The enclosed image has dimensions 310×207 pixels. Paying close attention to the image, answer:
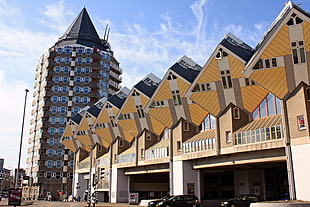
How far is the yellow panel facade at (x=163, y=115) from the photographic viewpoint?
149 feet

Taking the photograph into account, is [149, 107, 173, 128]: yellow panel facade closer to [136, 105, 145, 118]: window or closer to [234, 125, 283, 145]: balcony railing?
[136, 105, 145, 118]: window

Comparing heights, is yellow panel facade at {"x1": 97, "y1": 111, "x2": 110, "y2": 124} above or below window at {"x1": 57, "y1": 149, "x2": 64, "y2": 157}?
above

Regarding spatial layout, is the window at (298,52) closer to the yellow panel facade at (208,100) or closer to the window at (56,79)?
the yellow panel facade at (208,100)

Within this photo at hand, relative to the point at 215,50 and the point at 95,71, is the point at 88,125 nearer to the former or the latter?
the point at 95,71

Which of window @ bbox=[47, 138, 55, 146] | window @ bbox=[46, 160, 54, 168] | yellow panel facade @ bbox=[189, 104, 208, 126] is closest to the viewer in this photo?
yellow panel facade @ bbox=[189, 104, 208, 126]

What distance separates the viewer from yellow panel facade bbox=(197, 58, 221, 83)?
36844mm

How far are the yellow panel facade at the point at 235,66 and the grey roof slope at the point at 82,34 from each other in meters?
68.1

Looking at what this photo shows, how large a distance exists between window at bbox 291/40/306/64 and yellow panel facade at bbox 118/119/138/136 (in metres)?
28.5

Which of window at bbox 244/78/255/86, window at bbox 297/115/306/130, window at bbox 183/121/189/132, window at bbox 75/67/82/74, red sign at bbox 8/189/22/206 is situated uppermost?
window at bbox 75/67/82/74

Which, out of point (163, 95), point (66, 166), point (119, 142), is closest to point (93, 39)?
point (66, 166)

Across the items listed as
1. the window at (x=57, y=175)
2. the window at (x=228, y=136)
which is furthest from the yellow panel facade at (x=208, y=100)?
the window at (x=57, y=175)

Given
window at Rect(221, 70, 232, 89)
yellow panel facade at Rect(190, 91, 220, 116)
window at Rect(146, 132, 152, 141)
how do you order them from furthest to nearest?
window at Rect(146, 132, 152, 141)
yellow panel facade at Rect(190, 91, 220, 116)
window at Rect(221, 70, 232, 89)

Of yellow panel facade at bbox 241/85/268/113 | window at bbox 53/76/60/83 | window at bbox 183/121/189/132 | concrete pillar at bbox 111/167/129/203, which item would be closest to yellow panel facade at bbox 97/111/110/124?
concrete pillar at bbox 111/167/129/203

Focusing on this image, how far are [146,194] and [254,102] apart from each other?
3027 centimetres
